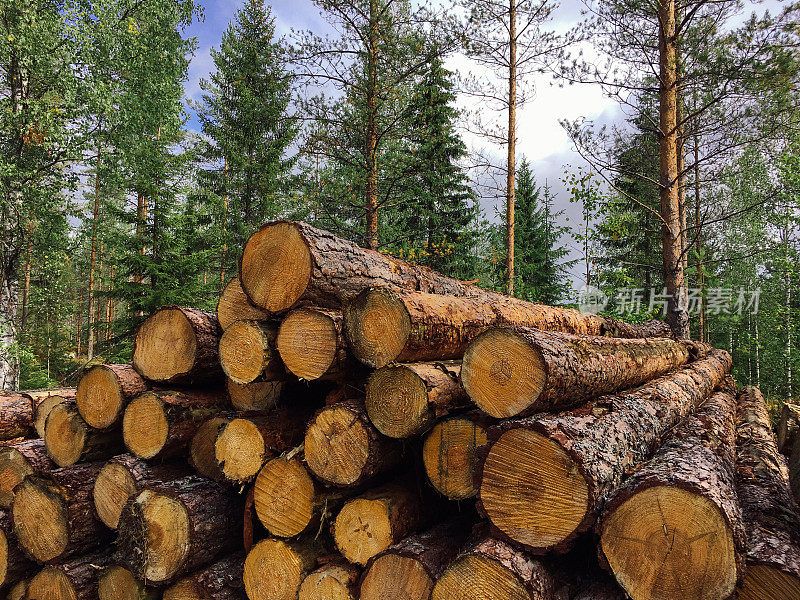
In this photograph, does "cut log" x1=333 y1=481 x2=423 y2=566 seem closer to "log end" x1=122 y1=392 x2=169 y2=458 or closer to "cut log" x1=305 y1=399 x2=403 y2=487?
"cut log" x1=305 y1=399 x2=403 y2=487

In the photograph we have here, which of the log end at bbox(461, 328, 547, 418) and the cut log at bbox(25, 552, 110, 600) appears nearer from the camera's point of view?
the log end at bbox(461, 328, 547, 418)

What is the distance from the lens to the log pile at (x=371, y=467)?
1850 mm

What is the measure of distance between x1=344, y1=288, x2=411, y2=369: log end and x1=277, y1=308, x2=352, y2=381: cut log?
83mm

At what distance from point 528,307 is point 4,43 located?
40.9 ft

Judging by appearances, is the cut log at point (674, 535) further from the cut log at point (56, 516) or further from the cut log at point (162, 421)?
the cut log at point (56, 516)

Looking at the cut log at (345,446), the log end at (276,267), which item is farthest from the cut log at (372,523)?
the log end at (276,267)

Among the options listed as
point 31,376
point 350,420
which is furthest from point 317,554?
point 31,376

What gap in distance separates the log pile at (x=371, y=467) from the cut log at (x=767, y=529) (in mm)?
12

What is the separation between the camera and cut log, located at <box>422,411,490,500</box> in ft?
7.72

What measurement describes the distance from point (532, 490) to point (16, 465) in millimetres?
3869

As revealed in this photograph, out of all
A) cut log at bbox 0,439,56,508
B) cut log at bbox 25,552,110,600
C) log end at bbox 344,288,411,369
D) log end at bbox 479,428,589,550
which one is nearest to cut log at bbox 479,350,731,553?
log end at bbox 479,428,589,550

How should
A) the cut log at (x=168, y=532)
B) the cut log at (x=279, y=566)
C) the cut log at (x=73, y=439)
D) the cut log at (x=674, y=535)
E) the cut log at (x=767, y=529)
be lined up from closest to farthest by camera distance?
the cut log at (x=674, y=535) < the cut log at (x=767, y=529) < the cut log at (x=279, y=566) < the cut log at (x=168, y=532) < the cut log at (x=73, y=439)

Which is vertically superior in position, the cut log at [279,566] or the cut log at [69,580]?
the cut log at [279,566]

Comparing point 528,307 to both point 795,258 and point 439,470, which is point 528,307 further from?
point 795,258
